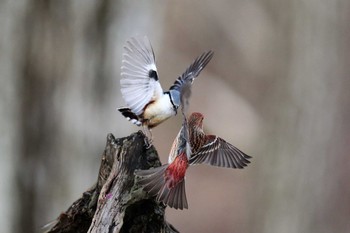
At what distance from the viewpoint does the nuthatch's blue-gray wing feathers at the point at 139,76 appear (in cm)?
137

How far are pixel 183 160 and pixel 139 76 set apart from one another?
0.22m

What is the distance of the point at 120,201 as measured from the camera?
1352 millimetres

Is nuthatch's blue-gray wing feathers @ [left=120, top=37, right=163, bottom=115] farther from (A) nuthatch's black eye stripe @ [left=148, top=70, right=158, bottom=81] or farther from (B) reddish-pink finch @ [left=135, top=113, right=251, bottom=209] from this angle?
(B) reddish-pink finch @ [left=135, top=113, right=251, bottom=209]

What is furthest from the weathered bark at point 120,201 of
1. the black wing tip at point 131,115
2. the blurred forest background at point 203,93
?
the blurred forest background at point 203,93

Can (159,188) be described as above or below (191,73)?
below

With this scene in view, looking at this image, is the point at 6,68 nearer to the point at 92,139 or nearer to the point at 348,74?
the point at 92,139

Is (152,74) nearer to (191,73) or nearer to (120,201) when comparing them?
(191,73)

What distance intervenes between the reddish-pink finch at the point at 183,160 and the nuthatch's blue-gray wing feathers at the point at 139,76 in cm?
12

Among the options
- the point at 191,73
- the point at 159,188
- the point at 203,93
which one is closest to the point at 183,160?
the point at 159,188

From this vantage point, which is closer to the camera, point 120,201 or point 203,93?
point 120,201

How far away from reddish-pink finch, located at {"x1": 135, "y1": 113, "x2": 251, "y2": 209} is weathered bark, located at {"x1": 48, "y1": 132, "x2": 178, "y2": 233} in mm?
51

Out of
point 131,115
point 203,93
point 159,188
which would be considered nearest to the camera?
point 159,188

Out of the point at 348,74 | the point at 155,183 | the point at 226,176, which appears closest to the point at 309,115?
the point at 348,74

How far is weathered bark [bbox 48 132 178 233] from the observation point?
1.34 metres
